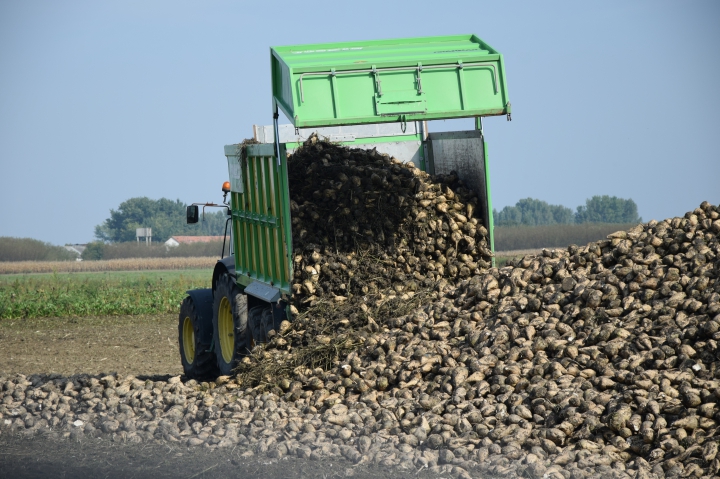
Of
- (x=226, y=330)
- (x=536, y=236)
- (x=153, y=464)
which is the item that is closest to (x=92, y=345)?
(x=226, y=330)

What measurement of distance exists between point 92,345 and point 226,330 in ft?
18.1

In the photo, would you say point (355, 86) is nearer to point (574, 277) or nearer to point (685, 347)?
point (574, 277)

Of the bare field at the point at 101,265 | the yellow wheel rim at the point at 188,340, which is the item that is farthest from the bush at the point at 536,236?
the yellow wheel rim at the point at 188,340

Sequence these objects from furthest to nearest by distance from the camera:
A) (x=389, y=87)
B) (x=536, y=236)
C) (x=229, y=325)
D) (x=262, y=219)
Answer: (x=536, y=236), (x=229, y=325), (x=262, y=219), (x=389, y=87)

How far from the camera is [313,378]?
8.08 metres

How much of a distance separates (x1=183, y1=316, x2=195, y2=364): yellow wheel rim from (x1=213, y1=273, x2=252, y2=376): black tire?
88 cm

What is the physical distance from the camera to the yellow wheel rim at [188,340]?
451 inches

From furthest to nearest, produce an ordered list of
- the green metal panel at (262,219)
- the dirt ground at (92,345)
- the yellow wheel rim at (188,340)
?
the dirt ground at (92,345) < the yellow wheel rim at (188,340) < the green metal panel at (262,219)

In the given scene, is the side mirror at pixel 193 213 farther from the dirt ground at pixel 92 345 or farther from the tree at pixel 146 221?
the tree at pixel 146 221

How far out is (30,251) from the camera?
5709 centimetres

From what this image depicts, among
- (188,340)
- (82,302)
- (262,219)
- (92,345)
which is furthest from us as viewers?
(82,302)

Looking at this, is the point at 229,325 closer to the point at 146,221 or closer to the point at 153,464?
the point at 153,464

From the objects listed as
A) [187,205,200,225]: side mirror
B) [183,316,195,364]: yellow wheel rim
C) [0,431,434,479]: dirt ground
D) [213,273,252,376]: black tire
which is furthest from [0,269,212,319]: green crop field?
[0,431,434,479]: dirt ground

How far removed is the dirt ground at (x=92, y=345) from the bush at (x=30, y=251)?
38984 millimetres
